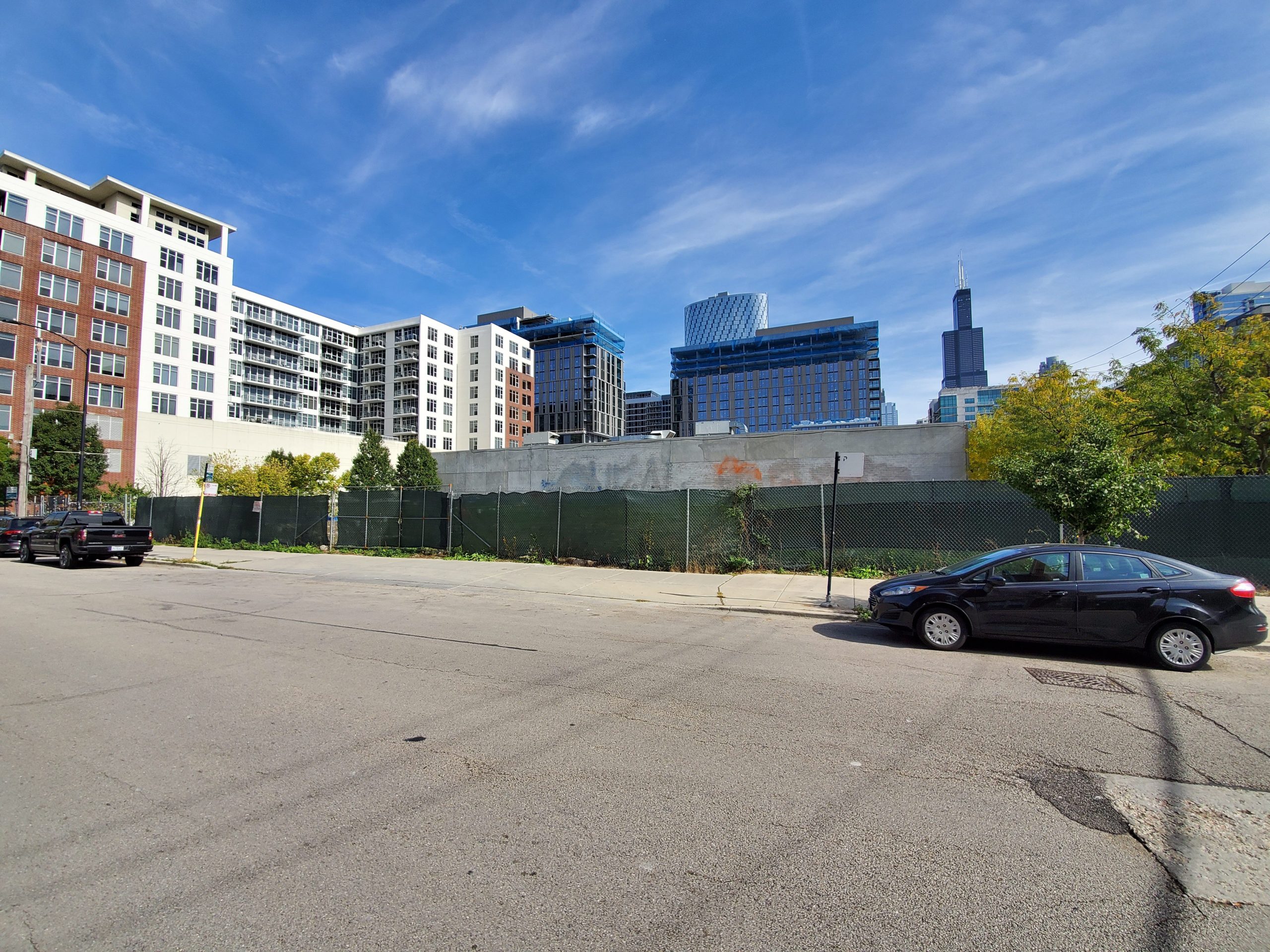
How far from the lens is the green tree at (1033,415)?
67.8ft

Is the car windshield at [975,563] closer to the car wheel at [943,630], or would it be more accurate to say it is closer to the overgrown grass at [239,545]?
the car wheel at [943,630]

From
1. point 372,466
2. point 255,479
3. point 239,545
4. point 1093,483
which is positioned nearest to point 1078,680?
point 1093,483

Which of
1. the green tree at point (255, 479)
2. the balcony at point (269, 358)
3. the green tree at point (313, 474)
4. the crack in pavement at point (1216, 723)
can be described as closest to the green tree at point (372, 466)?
the green tree at point (313, 474)

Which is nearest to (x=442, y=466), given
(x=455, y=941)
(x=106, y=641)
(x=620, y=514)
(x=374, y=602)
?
(x=620, y=514)

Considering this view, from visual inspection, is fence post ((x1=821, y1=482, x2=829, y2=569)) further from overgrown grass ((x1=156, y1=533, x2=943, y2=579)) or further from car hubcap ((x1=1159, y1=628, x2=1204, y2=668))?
car hubcap ((x1=1159, y1=628, x2=1204, y2=668))

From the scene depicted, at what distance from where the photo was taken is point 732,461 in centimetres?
2478

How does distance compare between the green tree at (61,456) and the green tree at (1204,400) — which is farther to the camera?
the green tree at (61,456)

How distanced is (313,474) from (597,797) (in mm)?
46332

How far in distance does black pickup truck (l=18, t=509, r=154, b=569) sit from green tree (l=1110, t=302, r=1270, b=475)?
94.4ft

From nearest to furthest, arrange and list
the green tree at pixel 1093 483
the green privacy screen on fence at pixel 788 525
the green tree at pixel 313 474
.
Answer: the green tree at pixel 1093 483 < the green privacy screen on fence at pixel 788 525 < the green tree at pixel 313 474

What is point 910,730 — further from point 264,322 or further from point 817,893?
point 264,322

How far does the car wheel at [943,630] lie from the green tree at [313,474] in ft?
135

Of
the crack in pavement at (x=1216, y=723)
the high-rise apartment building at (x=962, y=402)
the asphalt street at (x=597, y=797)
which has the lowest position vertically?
the crack in pavement at (x=1216, y=723)

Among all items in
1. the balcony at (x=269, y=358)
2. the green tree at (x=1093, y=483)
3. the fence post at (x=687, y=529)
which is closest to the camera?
the green tree at (x=1093, y=483)
